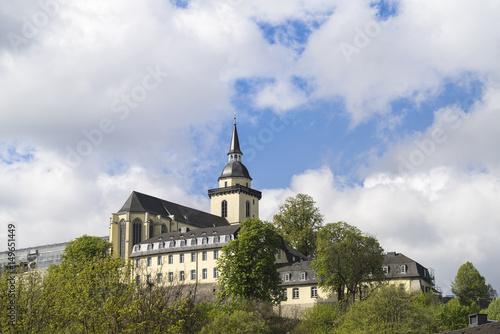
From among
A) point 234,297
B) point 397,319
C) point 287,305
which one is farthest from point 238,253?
point 397,319

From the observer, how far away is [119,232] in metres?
Result: 116

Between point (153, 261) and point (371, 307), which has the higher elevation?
point (153, 261)

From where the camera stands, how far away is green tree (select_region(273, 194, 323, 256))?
4176 inches

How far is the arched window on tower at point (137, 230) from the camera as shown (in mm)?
114500

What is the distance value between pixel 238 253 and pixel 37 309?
44.6 m

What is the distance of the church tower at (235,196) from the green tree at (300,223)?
2637 centimetres

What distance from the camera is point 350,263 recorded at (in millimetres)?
75188

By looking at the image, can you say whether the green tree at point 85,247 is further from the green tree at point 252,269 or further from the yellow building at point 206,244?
the green tree at point 252,269

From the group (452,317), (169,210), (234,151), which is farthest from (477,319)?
(234,151)

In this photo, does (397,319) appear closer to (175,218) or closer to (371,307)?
(371,307)

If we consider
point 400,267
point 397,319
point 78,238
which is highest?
point 78,238

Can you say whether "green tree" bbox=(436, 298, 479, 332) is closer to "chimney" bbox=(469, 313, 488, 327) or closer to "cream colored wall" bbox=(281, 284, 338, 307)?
"cream colored wall" bbox=(281, 284, 338, 307)

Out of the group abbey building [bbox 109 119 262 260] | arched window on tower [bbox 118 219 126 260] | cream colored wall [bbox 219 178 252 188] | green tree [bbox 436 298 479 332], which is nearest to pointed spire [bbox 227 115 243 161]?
abbey building [bbox 109 119 262 260]

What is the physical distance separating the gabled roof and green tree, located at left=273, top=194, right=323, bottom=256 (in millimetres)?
21727
